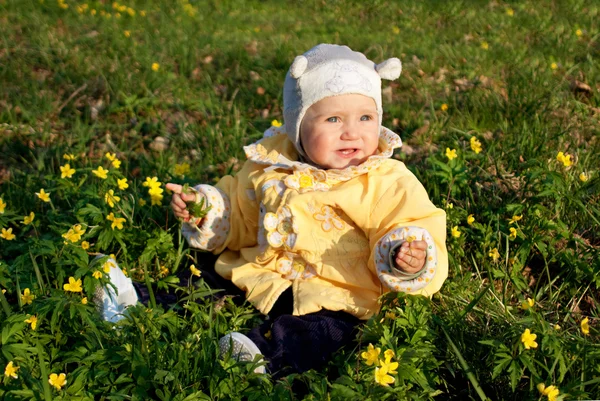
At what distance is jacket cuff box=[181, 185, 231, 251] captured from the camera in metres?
3.23

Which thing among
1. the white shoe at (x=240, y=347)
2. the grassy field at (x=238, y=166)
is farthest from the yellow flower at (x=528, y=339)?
the white shoe at (x=240, y=347)

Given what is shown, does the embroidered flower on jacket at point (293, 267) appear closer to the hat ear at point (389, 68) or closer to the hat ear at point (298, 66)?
the hat ear at point (298, 66)

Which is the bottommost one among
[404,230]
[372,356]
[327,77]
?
[372,356]

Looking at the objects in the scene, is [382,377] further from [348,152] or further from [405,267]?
[348,152]

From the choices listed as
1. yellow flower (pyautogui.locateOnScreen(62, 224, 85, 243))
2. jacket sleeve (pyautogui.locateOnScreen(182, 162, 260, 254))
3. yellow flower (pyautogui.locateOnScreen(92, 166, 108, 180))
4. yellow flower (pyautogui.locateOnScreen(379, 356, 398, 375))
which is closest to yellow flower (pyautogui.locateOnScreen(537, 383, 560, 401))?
yellow flower (pyautogui.locateOnScreen(379, 356, 398, 375))

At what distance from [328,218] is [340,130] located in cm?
40

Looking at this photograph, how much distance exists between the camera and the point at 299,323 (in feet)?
9.07

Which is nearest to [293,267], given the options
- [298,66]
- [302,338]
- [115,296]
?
[302,338]

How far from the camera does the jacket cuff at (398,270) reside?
2.58 meters

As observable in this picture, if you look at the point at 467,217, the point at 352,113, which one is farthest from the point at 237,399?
the point at 467,217

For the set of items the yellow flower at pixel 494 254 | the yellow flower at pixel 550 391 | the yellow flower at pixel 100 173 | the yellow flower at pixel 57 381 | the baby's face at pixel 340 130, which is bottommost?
the yellow flower at pixel 494 254

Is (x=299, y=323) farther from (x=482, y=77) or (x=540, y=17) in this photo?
(x=540, y=17)

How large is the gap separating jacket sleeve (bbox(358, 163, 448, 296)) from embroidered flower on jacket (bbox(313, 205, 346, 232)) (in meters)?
0.14

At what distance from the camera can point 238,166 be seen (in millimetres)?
4250
